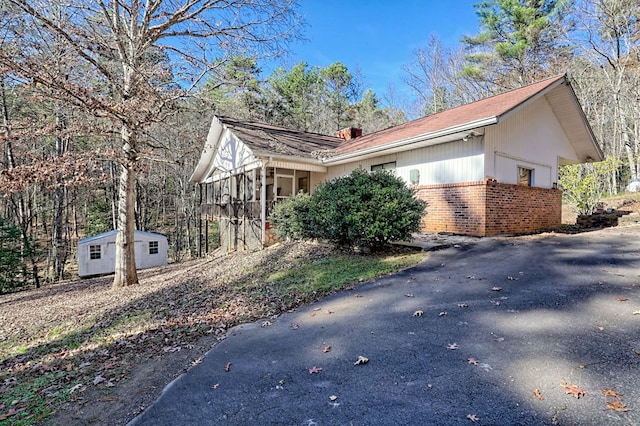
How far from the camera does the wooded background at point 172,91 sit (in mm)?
6812

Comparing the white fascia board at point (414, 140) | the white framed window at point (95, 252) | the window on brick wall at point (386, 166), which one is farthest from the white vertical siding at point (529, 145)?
the white framed window at point (95, 252)

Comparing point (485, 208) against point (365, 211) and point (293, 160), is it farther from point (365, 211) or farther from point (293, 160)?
point (293, 160)

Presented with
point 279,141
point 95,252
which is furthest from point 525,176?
point 95,252

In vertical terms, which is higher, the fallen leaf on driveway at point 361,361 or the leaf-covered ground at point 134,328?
the fallen leaf on driveway at point 361,361

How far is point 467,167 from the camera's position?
9188 mm

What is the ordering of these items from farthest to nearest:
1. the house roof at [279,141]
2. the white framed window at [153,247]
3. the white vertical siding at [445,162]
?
the white framed window at [153,247], the house roof at [279,141], the white vertical siding at [445,162]

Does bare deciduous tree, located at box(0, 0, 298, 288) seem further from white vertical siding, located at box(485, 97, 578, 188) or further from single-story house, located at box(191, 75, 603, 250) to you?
white vertical siding, located at box(485, 97, 578, 188)

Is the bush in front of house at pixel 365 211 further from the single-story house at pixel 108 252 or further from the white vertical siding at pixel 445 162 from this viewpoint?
the single-story house at pixel 108 252

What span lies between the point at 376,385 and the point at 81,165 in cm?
776

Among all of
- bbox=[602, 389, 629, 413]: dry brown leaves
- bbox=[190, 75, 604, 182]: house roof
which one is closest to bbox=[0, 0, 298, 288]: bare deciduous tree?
bbox=[190, 75, 604, 182]: house roof

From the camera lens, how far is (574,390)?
223 cm

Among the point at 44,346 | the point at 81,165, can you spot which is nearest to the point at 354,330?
the point at 44,346

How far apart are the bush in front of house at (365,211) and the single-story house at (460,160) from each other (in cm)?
267

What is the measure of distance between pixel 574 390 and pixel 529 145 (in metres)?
10.5
